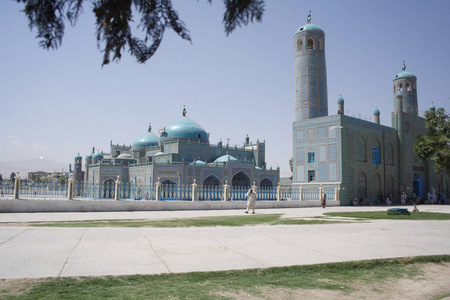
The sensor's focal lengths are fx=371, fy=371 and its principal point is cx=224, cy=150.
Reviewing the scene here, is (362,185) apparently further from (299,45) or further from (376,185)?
(299,45)

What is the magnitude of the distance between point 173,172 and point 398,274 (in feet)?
118

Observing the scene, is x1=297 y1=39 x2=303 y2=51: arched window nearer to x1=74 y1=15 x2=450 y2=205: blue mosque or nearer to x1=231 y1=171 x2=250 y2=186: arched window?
x1=74 y1=15 x2=450 y2=205: blue mosque

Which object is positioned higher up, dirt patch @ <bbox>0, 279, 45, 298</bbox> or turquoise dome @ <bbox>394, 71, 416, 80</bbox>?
turquoise dome @ <bbox>394, 71, 416, 80</bbox>

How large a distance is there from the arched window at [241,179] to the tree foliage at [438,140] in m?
23.5

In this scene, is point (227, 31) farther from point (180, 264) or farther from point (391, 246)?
point (391, 246)

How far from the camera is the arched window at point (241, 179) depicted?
4475 centimetres

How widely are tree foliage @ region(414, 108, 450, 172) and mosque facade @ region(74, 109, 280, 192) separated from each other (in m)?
22.3

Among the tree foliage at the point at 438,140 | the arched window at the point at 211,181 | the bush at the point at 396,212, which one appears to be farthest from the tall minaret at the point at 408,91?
the bush at the point at 396,212

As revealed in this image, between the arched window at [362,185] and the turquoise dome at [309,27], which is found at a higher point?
the turquoise dome at [309,27]

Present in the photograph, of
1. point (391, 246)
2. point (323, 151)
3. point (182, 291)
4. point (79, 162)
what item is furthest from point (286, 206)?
point (79, 162)

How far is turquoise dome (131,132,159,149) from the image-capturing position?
2071 inches

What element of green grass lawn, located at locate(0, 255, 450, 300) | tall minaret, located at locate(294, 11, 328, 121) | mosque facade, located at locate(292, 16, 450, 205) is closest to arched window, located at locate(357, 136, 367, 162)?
mosque facade, located at locate(292, 16, 450, 205)

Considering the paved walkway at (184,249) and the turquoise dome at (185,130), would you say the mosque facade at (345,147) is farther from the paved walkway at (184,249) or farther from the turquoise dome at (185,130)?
the paved walkway at (184,249)

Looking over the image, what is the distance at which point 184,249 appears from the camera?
668 centimetres
